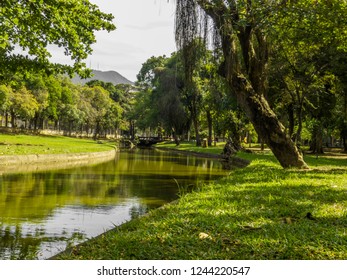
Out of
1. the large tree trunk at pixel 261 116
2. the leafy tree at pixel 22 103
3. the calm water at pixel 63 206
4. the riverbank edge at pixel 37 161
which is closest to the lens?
the calm water at pixel 63 206

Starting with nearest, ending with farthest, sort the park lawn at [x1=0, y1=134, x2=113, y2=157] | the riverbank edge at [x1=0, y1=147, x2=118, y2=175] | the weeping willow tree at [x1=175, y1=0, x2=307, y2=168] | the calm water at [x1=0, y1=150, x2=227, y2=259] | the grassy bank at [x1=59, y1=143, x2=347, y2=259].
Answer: the grassy bank at [x1=59, y1=143, x2=347, y2=259] < the calm water at [x1=0, y1=150, x2=227, y2=259] < the weeping willow tree at [x1=175, y1=0, x2=307, y2=168] < the riverbank edge at [x1=0, y1=147, x2=118, y2=175] < the park lawn at [x1=0, y1=134, x2=113, y2=157]

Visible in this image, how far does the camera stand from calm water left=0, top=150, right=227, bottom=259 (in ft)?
23.7

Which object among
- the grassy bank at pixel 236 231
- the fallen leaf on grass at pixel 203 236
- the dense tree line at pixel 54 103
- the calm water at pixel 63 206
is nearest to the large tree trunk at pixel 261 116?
the calm water at pixel 63 206

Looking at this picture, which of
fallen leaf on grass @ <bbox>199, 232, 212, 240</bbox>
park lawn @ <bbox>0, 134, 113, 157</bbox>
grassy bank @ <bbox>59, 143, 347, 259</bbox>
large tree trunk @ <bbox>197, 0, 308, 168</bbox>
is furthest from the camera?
park lawn @ <bbox>0, 134, 113, 157</bbox>

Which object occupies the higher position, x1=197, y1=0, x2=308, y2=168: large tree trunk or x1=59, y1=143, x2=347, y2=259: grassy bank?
x1=197, y1=0, x2=308, y2=168: large tree trunk

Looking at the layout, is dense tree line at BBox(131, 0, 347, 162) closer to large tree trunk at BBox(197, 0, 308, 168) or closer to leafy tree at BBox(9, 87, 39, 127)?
large tree trunk at BBox(197, 0, 308, 168)

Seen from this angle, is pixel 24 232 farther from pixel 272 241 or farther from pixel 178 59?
pixel 178 59

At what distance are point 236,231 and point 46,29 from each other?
15952mm

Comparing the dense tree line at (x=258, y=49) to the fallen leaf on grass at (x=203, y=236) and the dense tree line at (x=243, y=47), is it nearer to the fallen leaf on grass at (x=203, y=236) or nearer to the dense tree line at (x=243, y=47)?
the dense tree line at (x=243, y=47)

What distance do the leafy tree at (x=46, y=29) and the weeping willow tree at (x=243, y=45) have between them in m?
7.47

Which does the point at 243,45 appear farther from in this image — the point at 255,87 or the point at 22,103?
the point at 22,103

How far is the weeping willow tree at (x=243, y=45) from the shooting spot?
39.0 feet

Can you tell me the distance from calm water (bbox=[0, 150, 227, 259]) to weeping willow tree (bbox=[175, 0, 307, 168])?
407 centimetres

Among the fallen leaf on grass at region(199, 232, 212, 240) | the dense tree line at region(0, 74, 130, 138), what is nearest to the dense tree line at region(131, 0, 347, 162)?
the fallen leaf on grass at region(199, 232, 212, 240)
